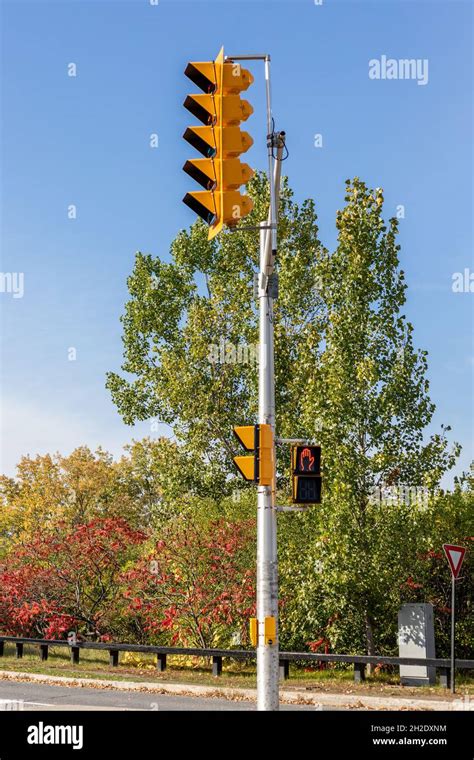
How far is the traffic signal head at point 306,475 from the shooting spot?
38.3 feet

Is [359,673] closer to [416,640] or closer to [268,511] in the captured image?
[416,640]


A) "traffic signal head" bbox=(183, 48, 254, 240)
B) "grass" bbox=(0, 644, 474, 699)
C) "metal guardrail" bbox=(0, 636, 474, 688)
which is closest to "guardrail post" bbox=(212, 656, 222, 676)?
"metal guardrail" bbox=(0, 636, 474, 688)

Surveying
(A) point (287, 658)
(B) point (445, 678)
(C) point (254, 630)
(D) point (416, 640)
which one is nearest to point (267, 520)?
(C) point (254, 630)

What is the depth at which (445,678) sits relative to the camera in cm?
1916

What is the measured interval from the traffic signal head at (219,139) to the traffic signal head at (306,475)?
3641mm

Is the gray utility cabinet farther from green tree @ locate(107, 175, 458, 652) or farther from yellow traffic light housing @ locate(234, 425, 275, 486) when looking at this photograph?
yellow traffic light housing @ locate(234, 425, 275, 486)

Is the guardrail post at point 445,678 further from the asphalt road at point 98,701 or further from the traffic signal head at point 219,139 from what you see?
the traffic signal head at point 219,139

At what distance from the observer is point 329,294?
851 inches

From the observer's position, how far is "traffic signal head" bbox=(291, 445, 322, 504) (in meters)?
11.7

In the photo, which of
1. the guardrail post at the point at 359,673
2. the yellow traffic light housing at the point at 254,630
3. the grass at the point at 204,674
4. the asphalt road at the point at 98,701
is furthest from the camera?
the guardrail post at the point at 359,673

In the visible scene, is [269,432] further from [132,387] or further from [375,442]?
[132,387]

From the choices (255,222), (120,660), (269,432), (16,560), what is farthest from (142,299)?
(269,432)

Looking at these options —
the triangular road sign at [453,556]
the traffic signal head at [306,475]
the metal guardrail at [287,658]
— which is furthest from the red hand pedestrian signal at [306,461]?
the metal guardrail at [287,658]

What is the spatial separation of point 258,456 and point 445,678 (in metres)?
10.1
